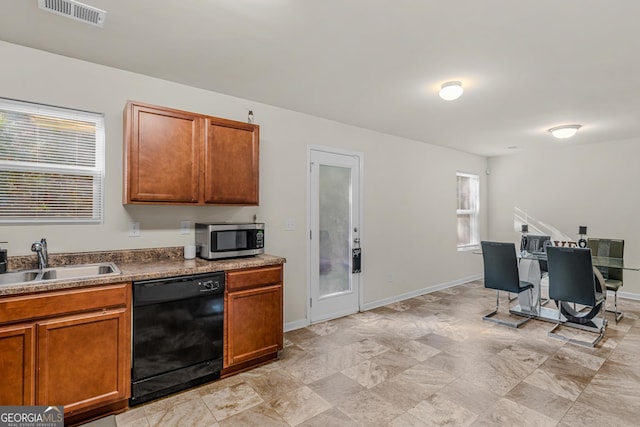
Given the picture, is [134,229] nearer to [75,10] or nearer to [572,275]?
[75,10]

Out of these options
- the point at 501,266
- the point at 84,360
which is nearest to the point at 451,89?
the point at 501,266

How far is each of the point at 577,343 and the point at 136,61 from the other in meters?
4.89

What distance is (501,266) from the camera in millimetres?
4008

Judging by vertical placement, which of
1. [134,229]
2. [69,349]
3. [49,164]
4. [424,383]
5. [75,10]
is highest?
[75,10]

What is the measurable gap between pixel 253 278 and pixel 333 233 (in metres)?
1.65

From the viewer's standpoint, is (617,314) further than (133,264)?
Yes

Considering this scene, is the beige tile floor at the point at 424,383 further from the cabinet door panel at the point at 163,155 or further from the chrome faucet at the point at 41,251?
the cabinet door panel at the point at 163,155

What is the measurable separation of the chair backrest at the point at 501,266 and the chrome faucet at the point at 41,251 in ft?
14.4

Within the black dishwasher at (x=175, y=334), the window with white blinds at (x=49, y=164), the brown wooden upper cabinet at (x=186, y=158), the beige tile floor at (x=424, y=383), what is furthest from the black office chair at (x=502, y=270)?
the window with white blinds at (x=49, y=164)

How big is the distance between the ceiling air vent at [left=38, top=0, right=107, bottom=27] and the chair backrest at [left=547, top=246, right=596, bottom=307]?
14.7 ft

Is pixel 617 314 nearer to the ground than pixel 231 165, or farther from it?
nearer to the ground

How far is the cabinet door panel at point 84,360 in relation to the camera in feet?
6.43

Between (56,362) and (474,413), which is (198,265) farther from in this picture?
(474,413)

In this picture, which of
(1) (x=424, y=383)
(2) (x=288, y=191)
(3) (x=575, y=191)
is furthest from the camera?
(3) (x=575, y=191)
